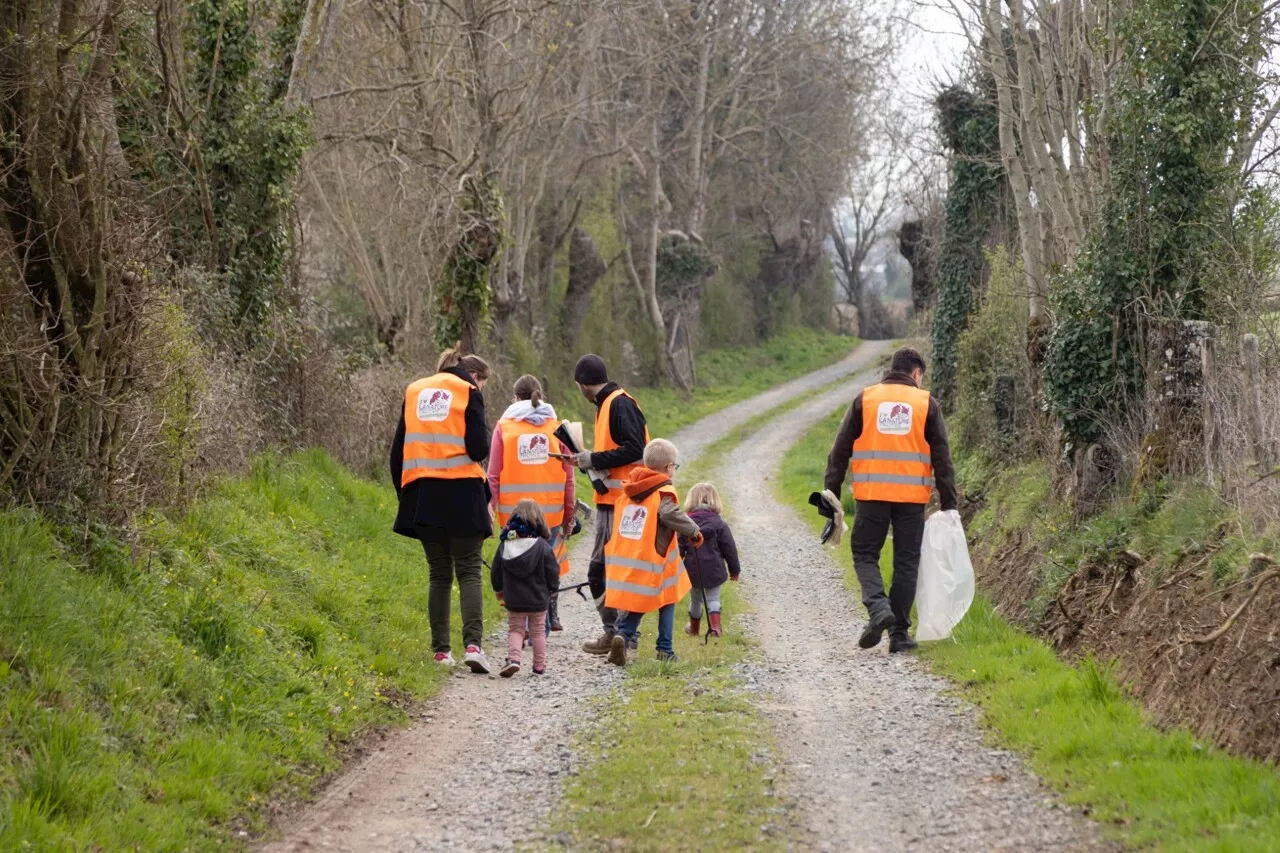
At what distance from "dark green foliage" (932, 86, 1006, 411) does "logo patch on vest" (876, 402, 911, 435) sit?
11.2m

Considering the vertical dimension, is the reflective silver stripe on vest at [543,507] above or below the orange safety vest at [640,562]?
above

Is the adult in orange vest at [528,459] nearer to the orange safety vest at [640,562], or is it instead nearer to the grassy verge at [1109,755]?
the orange safety vest at [640,562]

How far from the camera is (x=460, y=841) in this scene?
5.85 m

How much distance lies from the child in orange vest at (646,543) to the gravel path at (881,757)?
3.37 ft

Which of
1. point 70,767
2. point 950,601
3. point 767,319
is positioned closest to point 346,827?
point 70,767

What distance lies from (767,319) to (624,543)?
44.9 m

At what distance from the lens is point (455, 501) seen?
9.29 meters

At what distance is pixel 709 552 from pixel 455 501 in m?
2.55

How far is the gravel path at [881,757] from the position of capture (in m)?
5.77

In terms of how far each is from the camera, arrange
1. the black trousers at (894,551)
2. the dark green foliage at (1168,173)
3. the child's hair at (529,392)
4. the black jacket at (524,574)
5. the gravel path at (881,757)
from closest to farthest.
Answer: the gravel path at (881,757), the black jacket at (524,574), the black trousers at (894,551), the dark green foliage at (1168,173), the child's hair at (529,392)

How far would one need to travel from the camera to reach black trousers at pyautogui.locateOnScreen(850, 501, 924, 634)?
10.0 meters

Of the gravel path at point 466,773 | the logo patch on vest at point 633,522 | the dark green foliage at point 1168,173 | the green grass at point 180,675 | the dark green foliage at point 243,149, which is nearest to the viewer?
Answer: the green grass at point 180,675

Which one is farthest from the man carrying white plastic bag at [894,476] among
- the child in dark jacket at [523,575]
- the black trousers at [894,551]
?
the child in dark jacket at [523,575]

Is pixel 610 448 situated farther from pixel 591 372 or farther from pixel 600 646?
pixel 600 646
